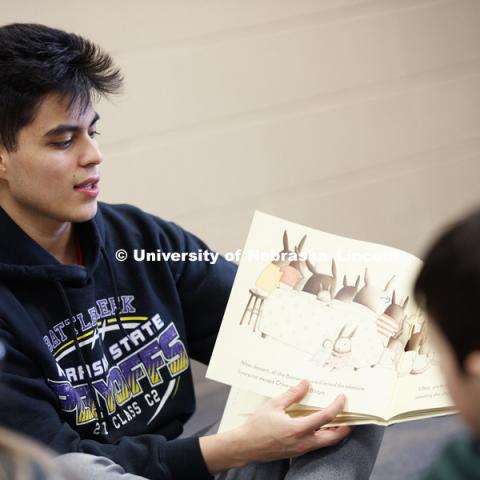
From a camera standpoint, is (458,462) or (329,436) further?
(329,436)

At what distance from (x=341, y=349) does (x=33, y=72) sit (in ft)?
1.92

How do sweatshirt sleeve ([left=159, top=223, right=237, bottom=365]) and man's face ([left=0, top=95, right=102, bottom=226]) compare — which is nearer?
man's face ([left=0, top=95, right=102, bottom=226])

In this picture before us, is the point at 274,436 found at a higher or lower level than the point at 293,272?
lower

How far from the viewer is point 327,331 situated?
1296 millimetres

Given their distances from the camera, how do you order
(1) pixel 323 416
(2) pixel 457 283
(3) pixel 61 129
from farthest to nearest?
(3) pixel 61 129 < (1) pixel 323 416 < (2) pixel 457 283

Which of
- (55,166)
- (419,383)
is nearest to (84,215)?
(55,166)

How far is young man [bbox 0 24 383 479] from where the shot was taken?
126cm

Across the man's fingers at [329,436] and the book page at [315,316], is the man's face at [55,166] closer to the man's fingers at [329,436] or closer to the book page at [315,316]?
the book page at [315,316]

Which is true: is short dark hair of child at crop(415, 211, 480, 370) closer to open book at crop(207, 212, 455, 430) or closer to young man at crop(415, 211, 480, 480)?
young man at crop(415, 211, 480, 480)

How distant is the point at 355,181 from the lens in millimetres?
2615

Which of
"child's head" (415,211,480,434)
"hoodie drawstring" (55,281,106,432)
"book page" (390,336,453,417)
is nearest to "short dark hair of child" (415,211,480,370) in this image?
"child's head" (415,211,480,434)

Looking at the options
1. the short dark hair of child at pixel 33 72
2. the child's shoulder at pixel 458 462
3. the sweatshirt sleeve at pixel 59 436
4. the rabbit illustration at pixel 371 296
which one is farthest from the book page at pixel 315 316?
the child's shoulder at pixel 458 462

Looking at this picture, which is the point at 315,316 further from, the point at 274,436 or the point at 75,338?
the point at 75,338

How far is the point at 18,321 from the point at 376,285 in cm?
50
